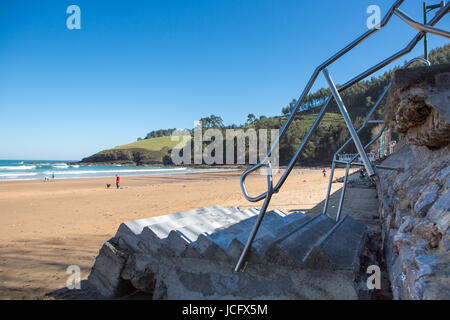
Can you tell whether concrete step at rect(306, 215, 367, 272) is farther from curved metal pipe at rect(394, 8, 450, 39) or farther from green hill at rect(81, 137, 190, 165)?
green hill at rect(81, 137, 190, 165)

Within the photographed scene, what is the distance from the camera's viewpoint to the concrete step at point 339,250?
6.37ft

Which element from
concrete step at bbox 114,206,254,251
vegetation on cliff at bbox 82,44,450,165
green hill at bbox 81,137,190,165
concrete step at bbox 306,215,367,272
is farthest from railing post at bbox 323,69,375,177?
green hill at bbox 81,137,190,165

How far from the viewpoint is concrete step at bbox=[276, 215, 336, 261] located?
2076 mm

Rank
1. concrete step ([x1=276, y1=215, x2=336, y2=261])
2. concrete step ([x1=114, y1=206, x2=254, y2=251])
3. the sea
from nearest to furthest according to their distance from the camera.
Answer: concrete step ([x1=276, y1=215, x2=336, y2=261]) → concrete step ([x1=114, y1=206, x2=254, y2=251]) → the sea

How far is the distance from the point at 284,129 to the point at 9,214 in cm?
1174

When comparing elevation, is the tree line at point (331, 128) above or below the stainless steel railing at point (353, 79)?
above

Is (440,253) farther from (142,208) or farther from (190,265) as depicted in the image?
(142,208)

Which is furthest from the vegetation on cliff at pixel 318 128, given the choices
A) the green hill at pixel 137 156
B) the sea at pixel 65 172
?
the sea at pixel 65 172

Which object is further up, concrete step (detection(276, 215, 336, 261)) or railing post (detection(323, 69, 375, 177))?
railing post (detection(323, 69, 375, 177))

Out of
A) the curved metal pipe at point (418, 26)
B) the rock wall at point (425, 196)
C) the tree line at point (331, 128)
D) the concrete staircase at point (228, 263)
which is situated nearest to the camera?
the rock wall at point (425, 196)

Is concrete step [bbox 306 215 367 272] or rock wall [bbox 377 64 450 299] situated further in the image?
concrete step [bbox 306 215 367 272]

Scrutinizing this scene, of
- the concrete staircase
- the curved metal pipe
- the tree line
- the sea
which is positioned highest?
the tree line

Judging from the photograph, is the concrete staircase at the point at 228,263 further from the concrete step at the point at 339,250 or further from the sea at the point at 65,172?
the sea at the point at 65,172

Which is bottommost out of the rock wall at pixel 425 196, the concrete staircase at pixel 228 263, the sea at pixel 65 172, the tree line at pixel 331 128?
the sea at pixel 65 172
